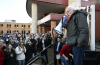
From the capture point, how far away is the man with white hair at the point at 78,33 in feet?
5.42

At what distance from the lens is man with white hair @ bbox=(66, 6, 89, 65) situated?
5.42 ft

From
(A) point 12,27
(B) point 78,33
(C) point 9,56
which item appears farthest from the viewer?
(A) point 12,27

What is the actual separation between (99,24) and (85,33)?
14.4m

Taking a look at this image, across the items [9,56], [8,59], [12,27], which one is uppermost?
[12,27]

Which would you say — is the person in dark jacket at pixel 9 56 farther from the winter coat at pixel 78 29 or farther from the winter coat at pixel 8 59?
the winter coat at pixel 78 29

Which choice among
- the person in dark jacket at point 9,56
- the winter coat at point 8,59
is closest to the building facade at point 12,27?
the person in dark jacket at point 9,56

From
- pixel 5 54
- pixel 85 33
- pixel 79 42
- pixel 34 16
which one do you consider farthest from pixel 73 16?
pixel 34 16

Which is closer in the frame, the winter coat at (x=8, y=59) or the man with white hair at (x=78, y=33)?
the man with white hair at (x=78, y=33)

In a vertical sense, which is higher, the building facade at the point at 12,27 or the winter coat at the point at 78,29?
the building facade at the point at 12,27

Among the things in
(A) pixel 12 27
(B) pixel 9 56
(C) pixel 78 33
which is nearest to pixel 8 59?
(B) pixel 9 56

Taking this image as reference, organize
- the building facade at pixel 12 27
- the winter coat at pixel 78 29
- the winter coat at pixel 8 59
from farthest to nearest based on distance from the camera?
the building facade at pixel 12 27
the winter coat at pixel 8 59
the winter coat at pixel 78 29

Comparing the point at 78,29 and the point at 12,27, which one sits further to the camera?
the point at 12,27

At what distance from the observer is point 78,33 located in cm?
177

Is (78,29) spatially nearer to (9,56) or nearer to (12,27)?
(9,56)
